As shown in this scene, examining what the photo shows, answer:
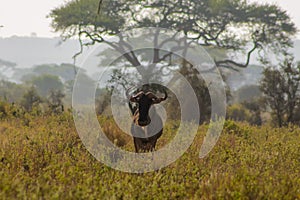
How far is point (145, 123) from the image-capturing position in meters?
8.36

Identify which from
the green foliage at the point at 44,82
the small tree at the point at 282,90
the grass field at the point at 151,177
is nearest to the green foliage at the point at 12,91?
→ the green foliage at the point at 44,82

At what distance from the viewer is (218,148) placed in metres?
9.20

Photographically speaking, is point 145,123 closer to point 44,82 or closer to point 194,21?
point 194,21

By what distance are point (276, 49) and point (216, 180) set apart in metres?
26.5

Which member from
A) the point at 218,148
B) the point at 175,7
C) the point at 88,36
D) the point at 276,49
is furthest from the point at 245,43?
the point at 218,148

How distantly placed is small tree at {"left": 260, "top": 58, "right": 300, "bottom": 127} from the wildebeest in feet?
39.2

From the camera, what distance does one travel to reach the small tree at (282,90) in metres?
19.6

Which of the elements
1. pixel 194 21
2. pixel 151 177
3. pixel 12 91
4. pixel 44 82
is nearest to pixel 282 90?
pixel 194 21

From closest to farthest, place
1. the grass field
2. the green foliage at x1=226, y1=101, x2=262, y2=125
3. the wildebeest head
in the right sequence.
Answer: the grass field, the wildebeest head, the green foliage at x1=226, y1=101, x2=262, y2=125

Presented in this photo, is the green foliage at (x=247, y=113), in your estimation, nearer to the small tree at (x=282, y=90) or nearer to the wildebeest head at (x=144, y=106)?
the small tree at (x=282, y=90)

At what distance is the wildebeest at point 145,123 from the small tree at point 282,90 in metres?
12.0

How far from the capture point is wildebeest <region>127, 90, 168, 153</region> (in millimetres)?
8453

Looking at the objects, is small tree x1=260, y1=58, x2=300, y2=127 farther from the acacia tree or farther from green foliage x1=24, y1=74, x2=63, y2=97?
green foliage x1=24, y1=74, x2=63, y2=97

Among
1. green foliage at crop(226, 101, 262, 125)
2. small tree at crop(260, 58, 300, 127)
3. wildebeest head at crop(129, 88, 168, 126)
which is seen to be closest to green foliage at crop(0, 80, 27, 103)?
green foliage at crop(226, 101, 262, 125)
